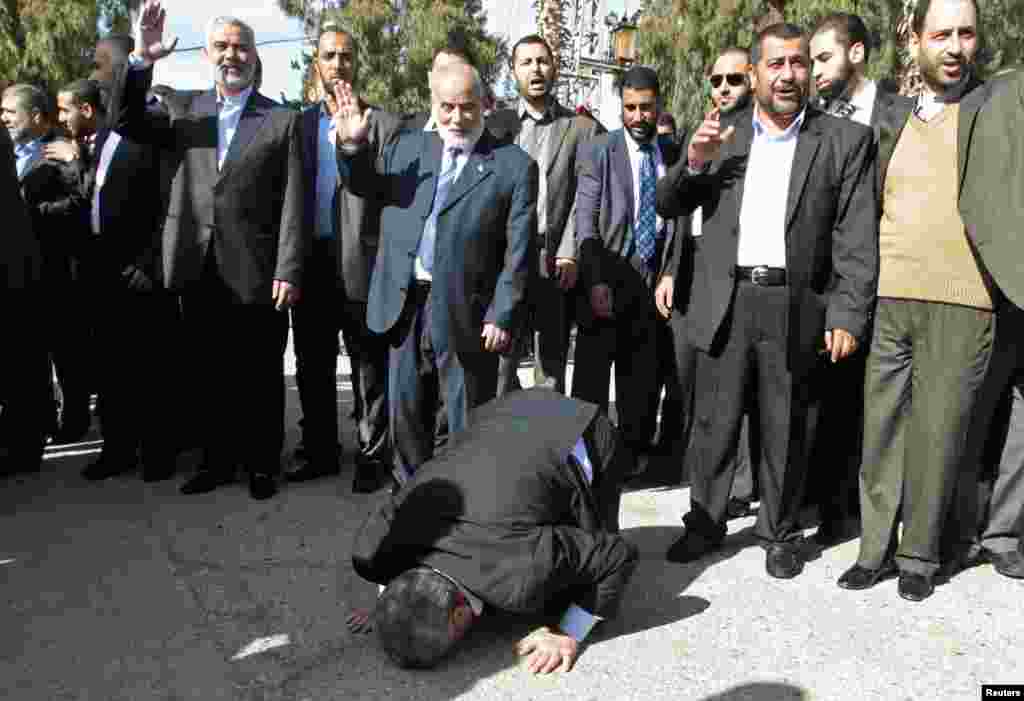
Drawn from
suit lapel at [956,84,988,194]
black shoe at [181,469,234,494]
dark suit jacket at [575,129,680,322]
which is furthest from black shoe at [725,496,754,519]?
black shoe at [181,469,234,494]

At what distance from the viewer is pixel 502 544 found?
2986mm

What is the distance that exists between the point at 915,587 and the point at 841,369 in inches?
38.3

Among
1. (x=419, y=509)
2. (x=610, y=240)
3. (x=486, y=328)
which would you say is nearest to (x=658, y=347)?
(x=610, y=240)

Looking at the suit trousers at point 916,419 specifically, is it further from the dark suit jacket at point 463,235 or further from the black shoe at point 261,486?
the black shoe at point 261,486

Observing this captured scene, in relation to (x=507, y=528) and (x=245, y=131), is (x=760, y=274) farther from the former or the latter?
(x=245, y=131)

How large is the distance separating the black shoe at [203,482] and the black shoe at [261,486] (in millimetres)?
198

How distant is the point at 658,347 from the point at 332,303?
1683 mm

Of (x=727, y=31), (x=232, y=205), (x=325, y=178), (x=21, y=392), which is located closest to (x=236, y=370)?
(x=232, y=205)

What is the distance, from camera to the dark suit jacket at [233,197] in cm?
448

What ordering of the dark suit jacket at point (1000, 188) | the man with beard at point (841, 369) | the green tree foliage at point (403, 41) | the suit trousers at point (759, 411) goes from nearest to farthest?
the dark suit jacket at point (1000, 188), the suit trousers at point (759, 411), the man with beard at point (841, 369), the green tree foliage at point (403, 41)

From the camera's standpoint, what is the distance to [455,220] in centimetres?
402


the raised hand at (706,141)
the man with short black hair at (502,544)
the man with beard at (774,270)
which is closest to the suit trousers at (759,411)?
the man with beard at (774,270)

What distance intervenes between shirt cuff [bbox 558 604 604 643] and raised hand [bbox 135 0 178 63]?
2.98 metres

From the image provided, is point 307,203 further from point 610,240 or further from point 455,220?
point 610,240
